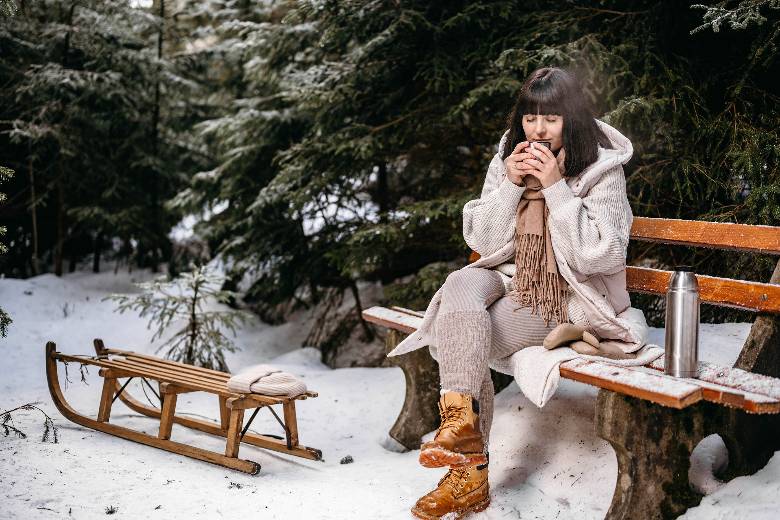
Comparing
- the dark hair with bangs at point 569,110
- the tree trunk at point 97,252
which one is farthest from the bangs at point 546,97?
the tree trunk at point 97,252

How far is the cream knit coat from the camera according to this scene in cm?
302

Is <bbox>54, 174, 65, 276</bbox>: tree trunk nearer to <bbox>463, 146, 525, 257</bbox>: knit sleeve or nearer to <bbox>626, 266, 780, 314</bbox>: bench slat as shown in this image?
<bbox>463, 146, 525, 257</bbox>: knit sleeve

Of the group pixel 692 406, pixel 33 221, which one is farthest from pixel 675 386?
pixel 33 221

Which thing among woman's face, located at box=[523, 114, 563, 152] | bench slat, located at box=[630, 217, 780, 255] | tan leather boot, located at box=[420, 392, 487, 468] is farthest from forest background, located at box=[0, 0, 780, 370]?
tan leather boot, located at box=[420, 392, 487, 468]

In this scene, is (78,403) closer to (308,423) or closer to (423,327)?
(308,423)

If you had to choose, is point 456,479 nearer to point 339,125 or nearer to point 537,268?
point 537,268

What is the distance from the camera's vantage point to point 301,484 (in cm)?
356

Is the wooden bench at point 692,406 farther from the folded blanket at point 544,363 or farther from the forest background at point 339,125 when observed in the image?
the forest background at point 339,125

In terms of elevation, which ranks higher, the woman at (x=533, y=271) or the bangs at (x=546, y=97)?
the bangs at (x=546, y=97)

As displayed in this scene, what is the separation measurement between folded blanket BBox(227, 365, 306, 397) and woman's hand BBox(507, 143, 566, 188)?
167 centimetres

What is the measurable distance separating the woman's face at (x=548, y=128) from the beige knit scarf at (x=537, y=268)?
18 cm

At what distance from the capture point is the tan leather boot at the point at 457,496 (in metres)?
3.02

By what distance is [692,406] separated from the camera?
2.72m

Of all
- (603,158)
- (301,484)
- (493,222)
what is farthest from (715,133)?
(301,484)
